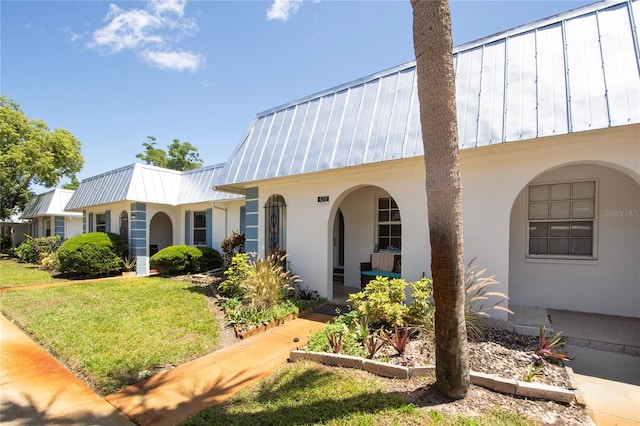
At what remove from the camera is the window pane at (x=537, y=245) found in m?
6.48

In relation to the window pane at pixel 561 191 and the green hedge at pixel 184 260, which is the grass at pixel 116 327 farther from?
the window pane at pixel 561 191

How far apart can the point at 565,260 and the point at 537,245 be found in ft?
1.84

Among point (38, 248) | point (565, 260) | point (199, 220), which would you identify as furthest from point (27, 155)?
point (565, 260)

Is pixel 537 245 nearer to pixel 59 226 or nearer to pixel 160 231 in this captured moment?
pixel 160 231

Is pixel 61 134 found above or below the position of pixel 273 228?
above

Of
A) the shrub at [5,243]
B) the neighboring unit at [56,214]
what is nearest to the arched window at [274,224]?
the neighboring unit at [56,214]

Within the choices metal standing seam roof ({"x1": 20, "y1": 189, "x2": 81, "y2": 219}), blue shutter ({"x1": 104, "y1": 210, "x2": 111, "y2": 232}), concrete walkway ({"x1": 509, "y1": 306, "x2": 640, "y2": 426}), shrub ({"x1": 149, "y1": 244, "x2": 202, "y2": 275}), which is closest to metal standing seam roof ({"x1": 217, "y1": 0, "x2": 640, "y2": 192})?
concrete walkway ({"x1": 509, "y1": 306, "x2": 640, "y2": 426})

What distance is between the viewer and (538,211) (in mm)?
6527

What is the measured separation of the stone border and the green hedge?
954 centimetres

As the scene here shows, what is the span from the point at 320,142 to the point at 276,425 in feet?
19.2

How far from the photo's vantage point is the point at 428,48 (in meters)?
2.96

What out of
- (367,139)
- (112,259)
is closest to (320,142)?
(367,139)

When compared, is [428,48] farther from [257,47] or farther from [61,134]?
[61,134]

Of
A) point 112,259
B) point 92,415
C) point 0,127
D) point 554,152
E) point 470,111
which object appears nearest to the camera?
point 92,415
